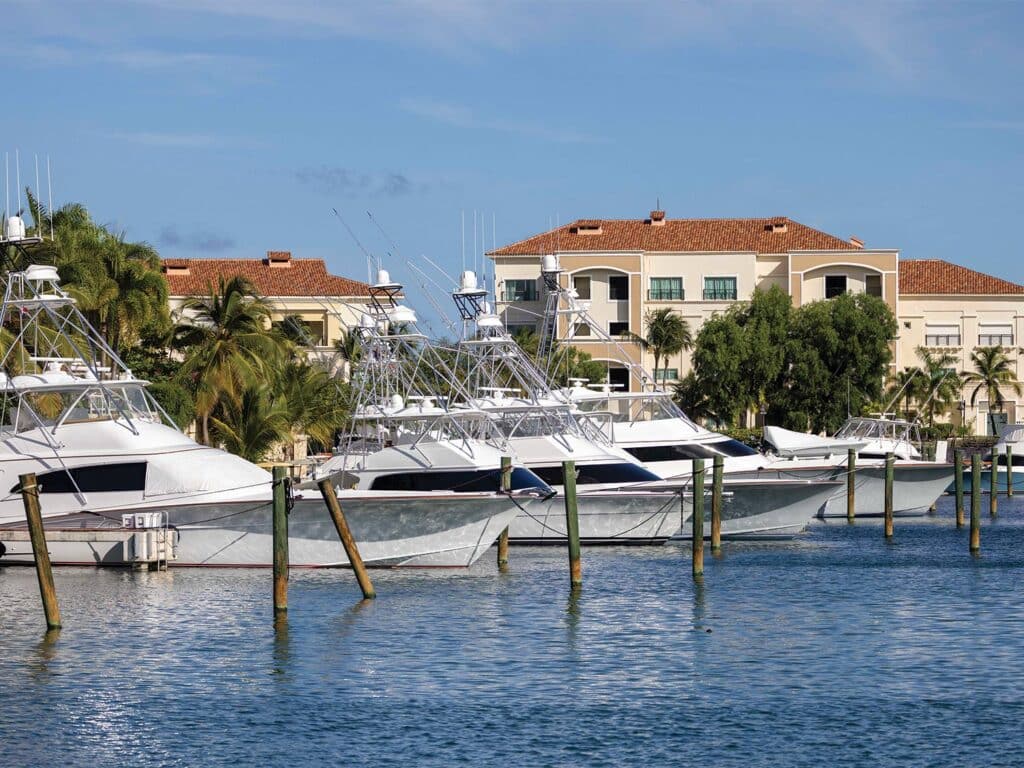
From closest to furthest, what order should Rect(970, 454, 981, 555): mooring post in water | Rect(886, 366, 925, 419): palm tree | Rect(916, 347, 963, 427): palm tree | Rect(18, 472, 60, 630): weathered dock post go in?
Rect(18, 472, 60, 630): weathered dock post, Rect(970, 454, 981, 555): mooring post in water, Rect(886, 366, 925, 419): palm tree, Rect(916, 347, 963, 427): palm tree

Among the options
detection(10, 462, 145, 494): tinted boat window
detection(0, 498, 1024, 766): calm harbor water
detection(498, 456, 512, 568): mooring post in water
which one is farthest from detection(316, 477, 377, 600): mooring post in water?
detection(498, 456, 512, 568): mooring post in water

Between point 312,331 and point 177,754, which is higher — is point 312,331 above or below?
above

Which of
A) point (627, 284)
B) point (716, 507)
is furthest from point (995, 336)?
point (716, 507)

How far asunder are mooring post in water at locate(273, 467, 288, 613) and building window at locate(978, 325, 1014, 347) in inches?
3374

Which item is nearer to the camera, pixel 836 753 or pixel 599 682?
pixel 836 753

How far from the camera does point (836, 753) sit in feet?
70.4

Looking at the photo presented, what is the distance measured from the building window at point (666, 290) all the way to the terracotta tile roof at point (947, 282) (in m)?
15.0

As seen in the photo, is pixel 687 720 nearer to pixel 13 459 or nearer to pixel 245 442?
pixel 13 459

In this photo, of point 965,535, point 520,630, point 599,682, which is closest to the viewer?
point 599,682

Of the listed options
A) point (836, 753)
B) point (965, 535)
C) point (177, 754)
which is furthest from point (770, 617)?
point (965, 535)

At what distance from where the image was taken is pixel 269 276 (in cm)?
10662

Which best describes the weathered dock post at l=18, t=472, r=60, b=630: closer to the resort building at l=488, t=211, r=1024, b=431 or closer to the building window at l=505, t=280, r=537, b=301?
the resort building at l=488, t=211, r=1024, b=431

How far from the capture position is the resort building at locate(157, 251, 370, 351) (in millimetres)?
102250

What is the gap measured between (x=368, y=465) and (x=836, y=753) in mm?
22153
